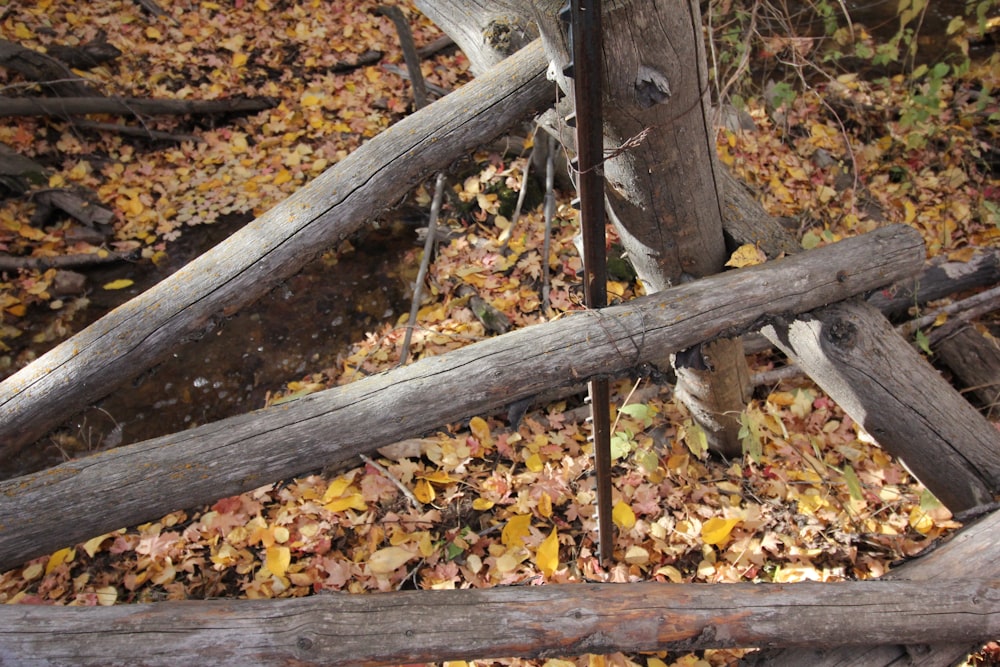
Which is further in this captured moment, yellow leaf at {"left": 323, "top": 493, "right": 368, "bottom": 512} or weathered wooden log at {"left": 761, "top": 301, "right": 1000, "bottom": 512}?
yellow leaf at {"left": 323, "top": 493, "right": 368, "bottom": 512}

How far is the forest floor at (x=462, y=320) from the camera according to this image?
2641mm

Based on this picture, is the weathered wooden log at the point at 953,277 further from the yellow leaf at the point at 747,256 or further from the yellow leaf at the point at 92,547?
the yellow leaf at the point at 92,547

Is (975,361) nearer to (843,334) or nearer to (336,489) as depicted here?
(843,334)

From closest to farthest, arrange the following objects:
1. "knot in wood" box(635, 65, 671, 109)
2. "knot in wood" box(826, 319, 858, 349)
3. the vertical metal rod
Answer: the vertical metal rod
"knot in wood" box(635, 65, 671, 109)
"knot in wood" box(826, 319, 858, 349)

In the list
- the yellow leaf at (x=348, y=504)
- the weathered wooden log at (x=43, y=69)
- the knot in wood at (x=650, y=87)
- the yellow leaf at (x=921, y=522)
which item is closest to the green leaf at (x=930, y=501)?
the yellow leaf at (x=921, y=522)

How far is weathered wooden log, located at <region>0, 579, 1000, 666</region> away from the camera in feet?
4.57

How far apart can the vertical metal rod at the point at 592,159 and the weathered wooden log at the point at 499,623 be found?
0.56m

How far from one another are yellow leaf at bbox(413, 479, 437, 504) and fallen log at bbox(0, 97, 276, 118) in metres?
3.66

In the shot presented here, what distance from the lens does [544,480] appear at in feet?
9.57

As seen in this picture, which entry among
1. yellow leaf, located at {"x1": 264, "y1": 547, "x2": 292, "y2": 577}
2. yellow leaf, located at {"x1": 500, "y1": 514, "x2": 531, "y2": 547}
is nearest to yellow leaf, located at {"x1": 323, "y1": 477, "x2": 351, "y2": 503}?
yellow leaf, located at {"x1": 264, "y1": 547, "x2": 292, "y2": 577}

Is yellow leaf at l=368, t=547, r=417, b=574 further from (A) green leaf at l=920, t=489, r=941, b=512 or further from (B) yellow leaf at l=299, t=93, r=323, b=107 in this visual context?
(B) yellow leaf at l=299, t=93, r=323, b=107

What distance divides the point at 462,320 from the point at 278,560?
5.03ft

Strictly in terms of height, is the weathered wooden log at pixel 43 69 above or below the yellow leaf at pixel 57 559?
above

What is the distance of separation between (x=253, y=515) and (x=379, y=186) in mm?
1685
